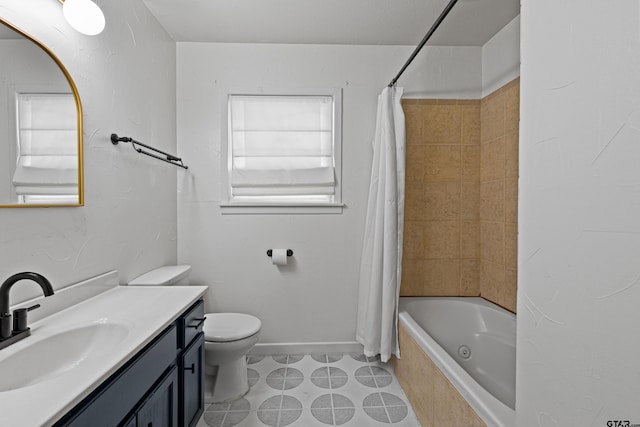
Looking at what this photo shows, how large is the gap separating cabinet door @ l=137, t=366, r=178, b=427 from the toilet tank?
2.00 ft

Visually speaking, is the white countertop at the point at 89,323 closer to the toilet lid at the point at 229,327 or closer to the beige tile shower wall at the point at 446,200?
the toilet lid at the point at 229,327

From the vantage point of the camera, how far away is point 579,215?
55 cm

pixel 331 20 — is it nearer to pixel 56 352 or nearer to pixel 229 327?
pixel 229 327

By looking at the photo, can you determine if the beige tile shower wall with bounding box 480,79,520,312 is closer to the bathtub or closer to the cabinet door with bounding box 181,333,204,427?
the bathtub

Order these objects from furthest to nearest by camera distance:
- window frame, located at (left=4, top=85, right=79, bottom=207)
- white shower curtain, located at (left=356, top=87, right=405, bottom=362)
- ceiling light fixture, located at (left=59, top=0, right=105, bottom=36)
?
white shower curtain, located at (left=356, top=87, right=405, bottom=362)
ceiling light fixture, located at (left=59, top=0, right=105, bottom=36)
window frame, located at (left=4, top=85, right=79, bottom=207)

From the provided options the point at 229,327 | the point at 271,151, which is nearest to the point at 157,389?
the point at 229,327

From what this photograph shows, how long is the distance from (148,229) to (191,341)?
0.84 metres

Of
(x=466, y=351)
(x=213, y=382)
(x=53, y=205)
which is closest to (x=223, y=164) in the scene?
(x=53, y=205)

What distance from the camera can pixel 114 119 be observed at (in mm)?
1629

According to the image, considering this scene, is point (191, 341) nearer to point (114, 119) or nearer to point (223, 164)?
point (114, 119)

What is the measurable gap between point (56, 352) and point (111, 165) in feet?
3.01

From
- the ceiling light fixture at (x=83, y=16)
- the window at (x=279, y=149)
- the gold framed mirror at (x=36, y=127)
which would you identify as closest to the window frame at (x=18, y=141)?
the gold framed mirror at (x=36, y=127)

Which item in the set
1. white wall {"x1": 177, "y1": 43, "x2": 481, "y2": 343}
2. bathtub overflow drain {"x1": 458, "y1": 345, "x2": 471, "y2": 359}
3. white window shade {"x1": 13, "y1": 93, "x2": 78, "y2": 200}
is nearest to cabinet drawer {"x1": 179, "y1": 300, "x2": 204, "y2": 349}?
white window shade {"x1": 13, "y1": 93, "x2": 78, "y2": 200}

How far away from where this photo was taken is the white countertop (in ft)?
2.21
